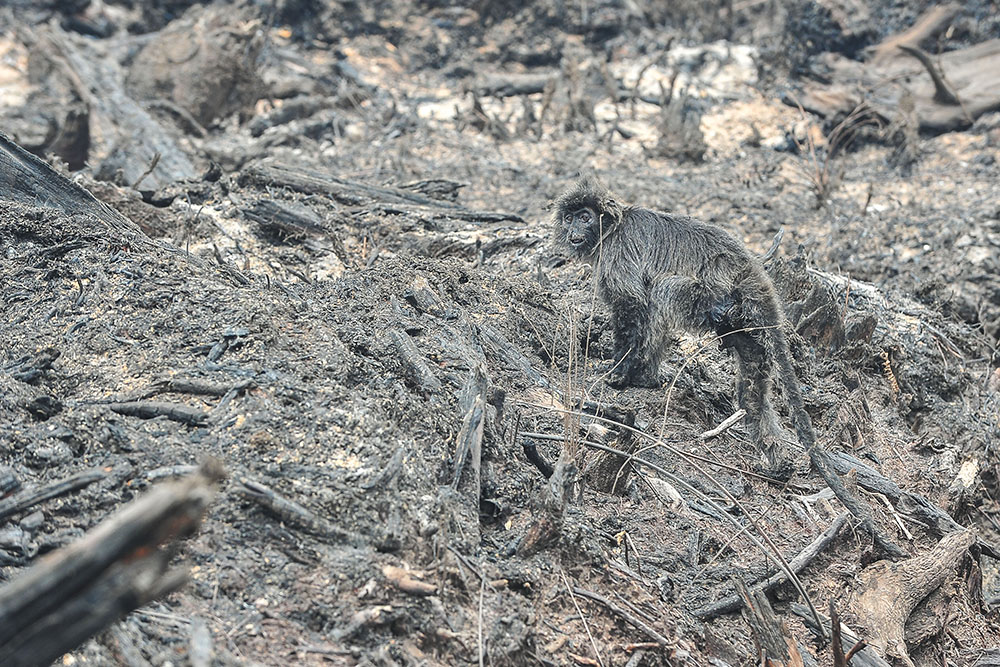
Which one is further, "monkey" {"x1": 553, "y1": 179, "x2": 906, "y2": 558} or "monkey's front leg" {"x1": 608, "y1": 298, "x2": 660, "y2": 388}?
"monkey's front leg" {"x1": 608, "y1": 298, "x2": 660, "y2": 388}

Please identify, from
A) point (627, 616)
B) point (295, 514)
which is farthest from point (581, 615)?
point (295, 514)

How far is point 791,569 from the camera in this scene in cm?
420

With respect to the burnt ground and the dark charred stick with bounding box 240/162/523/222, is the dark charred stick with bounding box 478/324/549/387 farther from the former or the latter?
the dark charred stick with bounding box 240/162/523/222

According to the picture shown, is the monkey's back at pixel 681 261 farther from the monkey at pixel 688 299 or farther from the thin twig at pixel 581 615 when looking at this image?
the thin twig at pixel 581 615

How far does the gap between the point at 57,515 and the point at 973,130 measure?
1150 cm

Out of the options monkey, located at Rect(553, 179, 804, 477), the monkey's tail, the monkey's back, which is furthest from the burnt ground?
the monkey's back

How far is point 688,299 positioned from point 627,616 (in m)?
2.33

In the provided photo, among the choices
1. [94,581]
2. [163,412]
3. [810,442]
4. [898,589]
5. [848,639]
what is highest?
[94,581]

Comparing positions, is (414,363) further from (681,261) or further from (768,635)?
(768,635)

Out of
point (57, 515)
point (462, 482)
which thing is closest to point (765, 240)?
point (462, 482)

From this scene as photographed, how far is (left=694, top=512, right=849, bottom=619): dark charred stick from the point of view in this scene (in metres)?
3.83

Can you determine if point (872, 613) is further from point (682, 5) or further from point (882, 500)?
point (682, 5)

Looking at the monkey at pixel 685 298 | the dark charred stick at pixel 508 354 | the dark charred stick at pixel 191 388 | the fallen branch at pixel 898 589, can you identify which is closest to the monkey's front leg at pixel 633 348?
the monkey at pixel 685 298

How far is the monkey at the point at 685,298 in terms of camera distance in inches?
200
